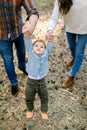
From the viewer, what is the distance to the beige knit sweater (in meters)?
4.25

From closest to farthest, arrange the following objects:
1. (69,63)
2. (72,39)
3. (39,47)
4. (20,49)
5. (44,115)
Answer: (39,47) < (44,115) < (20,49) < (72,39) < (69,63)

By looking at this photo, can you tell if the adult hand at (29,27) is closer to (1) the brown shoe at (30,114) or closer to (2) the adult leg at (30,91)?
(2) the adult leg at (30,91)

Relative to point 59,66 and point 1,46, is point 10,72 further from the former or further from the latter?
point 59,66

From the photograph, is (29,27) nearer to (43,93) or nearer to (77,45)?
(43,93)

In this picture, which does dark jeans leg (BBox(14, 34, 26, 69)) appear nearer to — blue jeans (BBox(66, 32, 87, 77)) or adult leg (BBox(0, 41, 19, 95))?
adult leg (BBox(0, 41, 19, 95))

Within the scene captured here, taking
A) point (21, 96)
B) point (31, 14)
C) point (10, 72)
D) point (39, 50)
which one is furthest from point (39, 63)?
point (21, 96)

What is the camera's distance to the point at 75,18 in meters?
4.44

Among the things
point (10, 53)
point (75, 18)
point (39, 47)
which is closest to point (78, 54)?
point (75, 18)

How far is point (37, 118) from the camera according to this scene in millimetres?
4602

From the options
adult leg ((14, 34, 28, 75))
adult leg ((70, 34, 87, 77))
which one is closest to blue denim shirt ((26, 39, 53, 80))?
adult leg ((14, 34, 28, 75))

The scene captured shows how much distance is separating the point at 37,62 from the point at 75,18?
112cm

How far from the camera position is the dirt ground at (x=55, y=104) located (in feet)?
14.8

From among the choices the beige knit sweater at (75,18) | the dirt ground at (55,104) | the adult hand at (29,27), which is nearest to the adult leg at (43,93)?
the dirt ground at (55,104)

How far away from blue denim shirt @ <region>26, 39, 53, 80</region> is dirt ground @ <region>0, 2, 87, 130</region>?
1045mm
